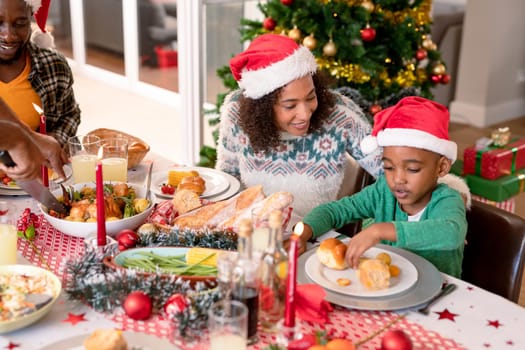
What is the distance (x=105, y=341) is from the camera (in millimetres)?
1168

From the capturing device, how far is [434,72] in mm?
3684

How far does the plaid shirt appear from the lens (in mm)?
2459

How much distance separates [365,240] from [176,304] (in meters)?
0.49

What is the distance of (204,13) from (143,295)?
2.90 metres

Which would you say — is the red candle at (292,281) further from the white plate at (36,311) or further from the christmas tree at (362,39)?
the christmas tree at (362,39)

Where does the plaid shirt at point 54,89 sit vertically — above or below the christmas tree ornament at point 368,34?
below

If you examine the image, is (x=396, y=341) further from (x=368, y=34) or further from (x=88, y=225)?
(x=368, y=34)

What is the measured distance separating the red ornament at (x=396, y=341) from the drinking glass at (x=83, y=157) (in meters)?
1.12

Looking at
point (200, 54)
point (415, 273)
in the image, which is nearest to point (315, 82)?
point (415, 273)

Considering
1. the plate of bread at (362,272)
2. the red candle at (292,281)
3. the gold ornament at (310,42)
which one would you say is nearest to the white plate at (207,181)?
the plate of bread at (362,272)

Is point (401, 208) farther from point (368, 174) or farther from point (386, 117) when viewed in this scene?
point (368, 174)

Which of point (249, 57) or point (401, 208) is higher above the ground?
point (249, 57)

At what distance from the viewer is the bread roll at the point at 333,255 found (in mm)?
1521

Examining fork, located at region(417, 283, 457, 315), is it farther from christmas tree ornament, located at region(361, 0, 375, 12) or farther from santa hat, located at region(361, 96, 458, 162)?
christmas tree ornament, located at region(361, 0, 375, 12)
